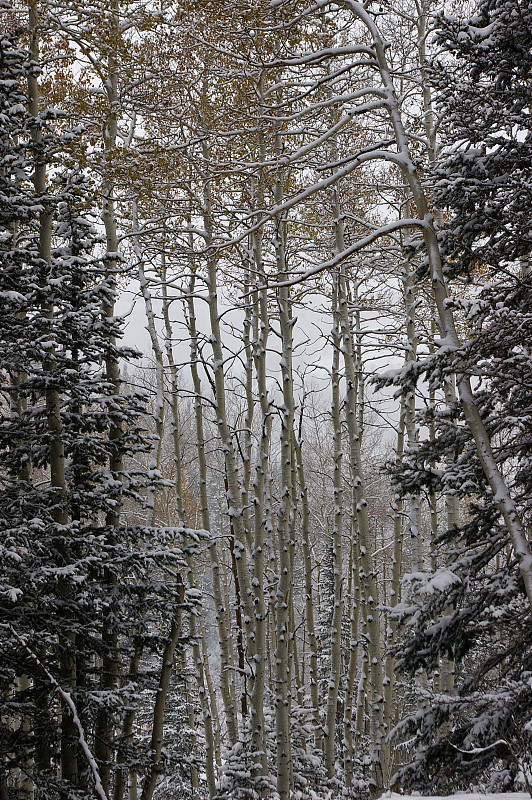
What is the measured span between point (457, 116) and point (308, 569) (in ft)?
23.4

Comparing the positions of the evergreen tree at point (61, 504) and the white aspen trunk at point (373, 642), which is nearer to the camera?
the evergreen tree at point (61, 504)

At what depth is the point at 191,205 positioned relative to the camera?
8359mm

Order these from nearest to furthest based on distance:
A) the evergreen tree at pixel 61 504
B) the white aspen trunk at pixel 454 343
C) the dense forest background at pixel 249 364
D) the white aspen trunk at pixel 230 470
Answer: the white aspen trunk at pixel 454 343 < the dense forest background at pixel 249 364 < the evergreen tree at pixel 61 504 < the white aspen trunk at pixel 230 470

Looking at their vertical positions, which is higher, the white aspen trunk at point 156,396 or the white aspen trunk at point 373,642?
the white aspen trunk at point 156,396

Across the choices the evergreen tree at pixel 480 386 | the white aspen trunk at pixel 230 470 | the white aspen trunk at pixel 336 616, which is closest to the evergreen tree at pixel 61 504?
the white aspen trunk at pixel 230 470

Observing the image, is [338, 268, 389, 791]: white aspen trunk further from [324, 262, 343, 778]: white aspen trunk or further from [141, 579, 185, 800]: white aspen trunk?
[141, 579, 185, 800]: white aspen trunk

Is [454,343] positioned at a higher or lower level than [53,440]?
lower

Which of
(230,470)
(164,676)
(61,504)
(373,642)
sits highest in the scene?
(230,470)

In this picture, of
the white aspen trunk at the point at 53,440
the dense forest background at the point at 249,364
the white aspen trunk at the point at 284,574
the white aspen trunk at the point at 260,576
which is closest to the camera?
the dense forest background at the point at 249,364

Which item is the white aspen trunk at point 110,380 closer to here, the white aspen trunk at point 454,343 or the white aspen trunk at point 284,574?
the white aspen trunk at point 284,574

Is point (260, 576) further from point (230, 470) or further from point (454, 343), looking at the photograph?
point (454, 343)

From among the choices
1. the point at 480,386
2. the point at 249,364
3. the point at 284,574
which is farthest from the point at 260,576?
the point at 480,386

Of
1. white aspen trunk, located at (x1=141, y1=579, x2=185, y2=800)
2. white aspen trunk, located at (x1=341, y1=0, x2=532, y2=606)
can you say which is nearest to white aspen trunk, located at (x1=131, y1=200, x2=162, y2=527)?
white aspen trunk, located at (x1=141, y1=579, x2=185, y2=800)

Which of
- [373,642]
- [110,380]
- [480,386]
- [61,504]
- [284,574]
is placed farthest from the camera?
[373,642]
